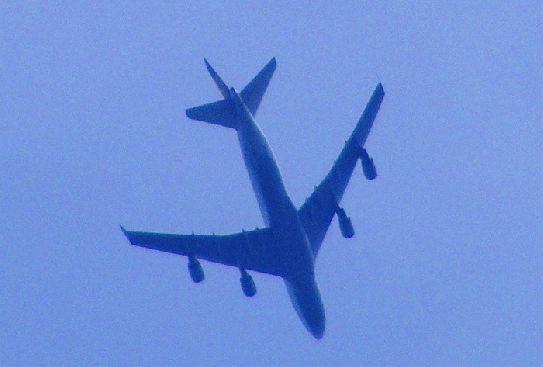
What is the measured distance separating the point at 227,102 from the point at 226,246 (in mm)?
10416

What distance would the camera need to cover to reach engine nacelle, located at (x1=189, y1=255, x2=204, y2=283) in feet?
187

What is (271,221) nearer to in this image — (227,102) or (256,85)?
(227,102)

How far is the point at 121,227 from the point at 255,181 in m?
9.78

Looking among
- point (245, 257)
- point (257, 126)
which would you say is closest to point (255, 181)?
point (257, 126)

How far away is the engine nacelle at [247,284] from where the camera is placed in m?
57.1

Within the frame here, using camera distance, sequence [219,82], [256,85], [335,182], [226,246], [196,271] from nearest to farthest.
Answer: [219,82] → [256,85] → [196,271] → [226,246] → [335,182]

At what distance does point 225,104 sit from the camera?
54156 mm

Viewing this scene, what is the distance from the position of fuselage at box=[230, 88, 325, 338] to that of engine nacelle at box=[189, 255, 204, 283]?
17.6 ft

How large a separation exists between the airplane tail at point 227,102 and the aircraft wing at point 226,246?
7.58 metres

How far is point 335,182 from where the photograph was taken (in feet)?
195

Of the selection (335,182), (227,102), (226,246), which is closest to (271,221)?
(226,246)

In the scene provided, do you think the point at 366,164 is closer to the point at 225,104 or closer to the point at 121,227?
the point at 225,104

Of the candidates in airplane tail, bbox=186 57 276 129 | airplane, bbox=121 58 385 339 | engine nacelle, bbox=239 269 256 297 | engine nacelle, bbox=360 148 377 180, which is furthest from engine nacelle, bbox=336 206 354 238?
airplane tail, bbox=186 57 276 129

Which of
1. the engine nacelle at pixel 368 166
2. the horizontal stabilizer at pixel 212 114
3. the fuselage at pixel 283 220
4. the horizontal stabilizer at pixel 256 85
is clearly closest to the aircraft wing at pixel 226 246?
the fuselage at pixel 283 220
